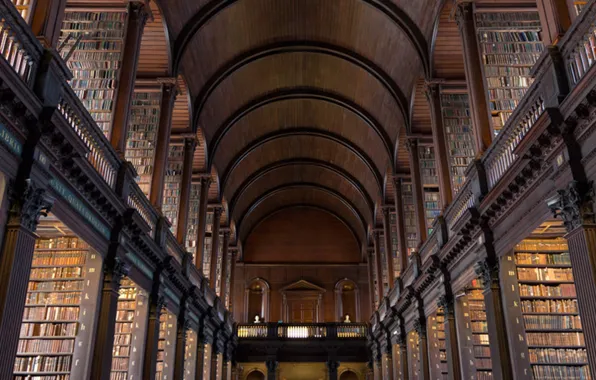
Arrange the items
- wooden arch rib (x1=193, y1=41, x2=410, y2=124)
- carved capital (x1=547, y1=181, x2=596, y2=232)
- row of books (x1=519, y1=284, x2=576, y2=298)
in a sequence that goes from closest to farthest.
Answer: carved capital (x1=547, y1=181, x2=596, y2=232) → row of books (x1=519, y1=284, x2=576, y2=298) → wooden arch rib (x1=193, y1=41, x2=410, y2=124)

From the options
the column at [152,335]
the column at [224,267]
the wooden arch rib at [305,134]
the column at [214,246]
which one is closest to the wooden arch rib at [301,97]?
the wooden arch rib at [305,134]

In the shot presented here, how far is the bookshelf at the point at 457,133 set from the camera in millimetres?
11305

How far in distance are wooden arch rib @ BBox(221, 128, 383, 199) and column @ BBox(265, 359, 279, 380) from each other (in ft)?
24.9

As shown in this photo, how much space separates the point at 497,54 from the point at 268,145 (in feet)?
41.9

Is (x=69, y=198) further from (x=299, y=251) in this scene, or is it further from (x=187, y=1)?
(x=299, y=251)

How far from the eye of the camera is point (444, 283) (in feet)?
34.7

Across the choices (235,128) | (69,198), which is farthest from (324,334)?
(69,198)

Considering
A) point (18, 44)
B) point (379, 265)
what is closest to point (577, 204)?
point (18, 44)

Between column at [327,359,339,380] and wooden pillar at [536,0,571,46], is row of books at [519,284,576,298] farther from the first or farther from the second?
column at [327,359,339,380]

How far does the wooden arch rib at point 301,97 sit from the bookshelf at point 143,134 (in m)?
4.84

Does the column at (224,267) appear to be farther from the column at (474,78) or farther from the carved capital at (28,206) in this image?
the carved capital at (28,206)

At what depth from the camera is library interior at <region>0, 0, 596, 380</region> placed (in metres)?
5.67

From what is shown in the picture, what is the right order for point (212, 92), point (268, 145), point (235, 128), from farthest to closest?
1. point (268, 145)
2. point (235, 128)
3. point (212, 92)

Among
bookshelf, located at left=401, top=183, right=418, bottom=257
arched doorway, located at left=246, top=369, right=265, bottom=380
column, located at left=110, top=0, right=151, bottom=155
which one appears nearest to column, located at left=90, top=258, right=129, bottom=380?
column, located at left=110, top=0, right=151, bottom=155
